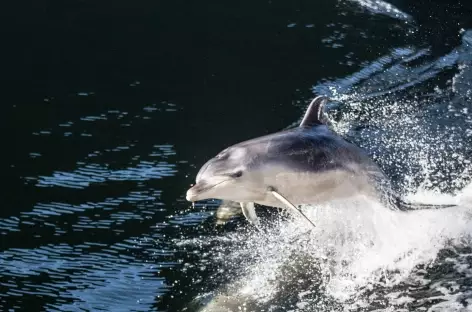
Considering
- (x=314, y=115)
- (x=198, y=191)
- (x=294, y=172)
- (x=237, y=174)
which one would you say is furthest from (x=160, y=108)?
(x=198, y=191)

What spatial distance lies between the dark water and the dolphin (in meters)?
0.98

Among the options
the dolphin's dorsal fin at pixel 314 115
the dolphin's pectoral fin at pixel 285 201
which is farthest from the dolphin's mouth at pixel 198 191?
the dolphin's dorsal fin at pixel 314 115

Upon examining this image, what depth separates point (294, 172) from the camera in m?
6.87

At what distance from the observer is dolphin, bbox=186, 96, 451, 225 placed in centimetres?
657

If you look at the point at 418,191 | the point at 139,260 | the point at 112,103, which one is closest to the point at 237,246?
the point at 139,260

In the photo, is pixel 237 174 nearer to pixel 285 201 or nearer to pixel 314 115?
pixel 285 201

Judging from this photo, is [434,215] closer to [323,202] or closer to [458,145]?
[323,202]

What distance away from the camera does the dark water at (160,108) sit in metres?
7.86

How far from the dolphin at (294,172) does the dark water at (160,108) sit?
38.6 inches

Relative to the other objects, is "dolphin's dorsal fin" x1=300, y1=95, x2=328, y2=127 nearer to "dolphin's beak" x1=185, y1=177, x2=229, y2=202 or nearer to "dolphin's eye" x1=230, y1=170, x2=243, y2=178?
"dolphin's eye" x1=230, y1=170, x2=243, y2=178

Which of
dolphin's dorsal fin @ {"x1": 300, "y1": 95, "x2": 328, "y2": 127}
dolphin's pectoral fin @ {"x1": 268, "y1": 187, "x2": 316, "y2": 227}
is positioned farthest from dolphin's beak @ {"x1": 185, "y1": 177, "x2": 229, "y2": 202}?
dolphin's dorsal fin @ {"x1": 300, "y1": 95, "x2": 328, "y2": 127}

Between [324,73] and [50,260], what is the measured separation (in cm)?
676

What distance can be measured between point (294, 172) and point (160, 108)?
5255mm

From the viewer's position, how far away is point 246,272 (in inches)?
298
